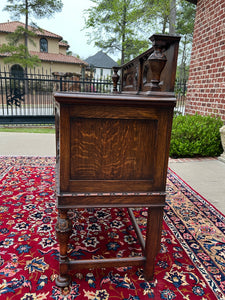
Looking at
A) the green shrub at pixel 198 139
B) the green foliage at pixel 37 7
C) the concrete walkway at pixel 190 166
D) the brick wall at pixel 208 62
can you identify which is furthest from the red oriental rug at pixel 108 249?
the green foliage at pixel 37 7

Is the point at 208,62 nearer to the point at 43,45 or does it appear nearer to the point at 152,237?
the point at 152,237

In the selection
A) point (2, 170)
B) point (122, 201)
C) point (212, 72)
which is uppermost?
point (212, 72)

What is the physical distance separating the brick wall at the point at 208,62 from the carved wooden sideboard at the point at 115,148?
356 centimetres

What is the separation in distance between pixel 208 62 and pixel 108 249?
14.4ft

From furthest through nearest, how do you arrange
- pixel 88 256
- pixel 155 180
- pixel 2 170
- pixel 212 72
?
pixel 212 72, pixel 2 170, pixel 88 256, pixel 155 180

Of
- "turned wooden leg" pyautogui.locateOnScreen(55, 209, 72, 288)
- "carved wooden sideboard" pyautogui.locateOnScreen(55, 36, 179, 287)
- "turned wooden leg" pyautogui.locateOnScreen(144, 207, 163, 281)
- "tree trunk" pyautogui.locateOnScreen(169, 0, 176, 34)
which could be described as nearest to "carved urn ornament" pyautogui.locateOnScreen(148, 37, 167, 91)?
"carved wooden sideboard" pyautogui.locateOnScreen(55, 36, 179, 287)

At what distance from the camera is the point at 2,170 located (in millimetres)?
3426

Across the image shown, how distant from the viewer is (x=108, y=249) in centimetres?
179

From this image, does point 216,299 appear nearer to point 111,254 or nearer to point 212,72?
point 111,254

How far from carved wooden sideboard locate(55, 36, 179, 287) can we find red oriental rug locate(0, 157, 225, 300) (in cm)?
37

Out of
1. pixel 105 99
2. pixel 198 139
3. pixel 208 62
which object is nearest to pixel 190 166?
pixel 198 139

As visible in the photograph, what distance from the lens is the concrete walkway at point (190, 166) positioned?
2921mm

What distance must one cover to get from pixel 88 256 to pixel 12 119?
266 inches

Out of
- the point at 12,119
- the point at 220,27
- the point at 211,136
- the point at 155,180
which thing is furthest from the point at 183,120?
the point at 12,119
